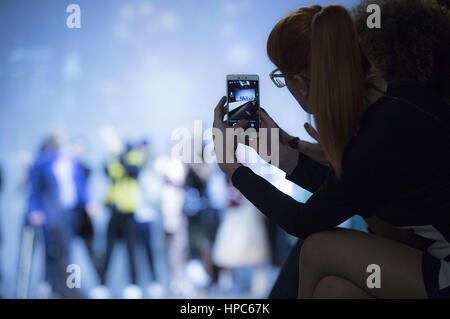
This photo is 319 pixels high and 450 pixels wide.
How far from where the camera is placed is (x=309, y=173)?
117 centimetres

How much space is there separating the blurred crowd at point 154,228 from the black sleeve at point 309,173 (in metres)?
2.24

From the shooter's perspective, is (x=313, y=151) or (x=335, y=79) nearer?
(x=335, y=79)

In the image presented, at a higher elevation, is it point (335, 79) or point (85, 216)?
point (335, 79)

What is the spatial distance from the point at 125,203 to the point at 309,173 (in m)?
2.46

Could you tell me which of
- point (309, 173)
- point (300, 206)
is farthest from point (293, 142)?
point (300, 206)

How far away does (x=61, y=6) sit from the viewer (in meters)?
3.45

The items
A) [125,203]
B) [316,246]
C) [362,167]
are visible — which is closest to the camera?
[362,167]

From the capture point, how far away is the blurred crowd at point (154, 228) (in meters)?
3.40

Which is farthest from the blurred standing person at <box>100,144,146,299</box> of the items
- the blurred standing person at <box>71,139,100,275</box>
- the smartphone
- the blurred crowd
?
the smartphone

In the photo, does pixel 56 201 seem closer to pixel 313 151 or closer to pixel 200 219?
pixel 200 219

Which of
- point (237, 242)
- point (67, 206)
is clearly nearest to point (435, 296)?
point (237, 242)

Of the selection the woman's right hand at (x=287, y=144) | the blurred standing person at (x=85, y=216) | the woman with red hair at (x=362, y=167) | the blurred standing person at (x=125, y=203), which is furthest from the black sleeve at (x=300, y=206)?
the blurred standing person at (x=85, y=216)

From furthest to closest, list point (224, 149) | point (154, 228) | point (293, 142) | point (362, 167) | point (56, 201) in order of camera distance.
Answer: point (154, 228), point (56, 201), point (293, 142), point (224, 149), point (362, 167)

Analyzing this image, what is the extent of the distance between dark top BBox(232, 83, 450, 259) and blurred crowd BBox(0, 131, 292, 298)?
8.24 feet
